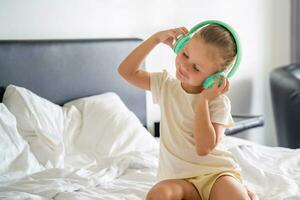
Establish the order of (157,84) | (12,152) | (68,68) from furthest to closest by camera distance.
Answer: (68,68)
(12,152)
(157,84)

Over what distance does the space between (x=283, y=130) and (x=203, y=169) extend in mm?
1844

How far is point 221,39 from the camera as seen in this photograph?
138 centimetres

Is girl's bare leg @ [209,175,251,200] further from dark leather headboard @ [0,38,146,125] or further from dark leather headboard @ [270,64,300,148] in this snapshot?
dark leather headboard @ [270,64,300,148]

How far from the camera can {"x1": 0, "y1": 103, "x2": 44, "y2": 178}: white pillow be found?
1778 millimetres

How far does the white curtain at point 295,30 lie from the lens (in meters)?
3.81

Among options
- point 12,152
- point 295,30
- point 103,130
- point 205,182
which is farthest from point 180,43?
point 295,30

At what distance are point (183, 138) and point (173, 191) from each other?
182 mm

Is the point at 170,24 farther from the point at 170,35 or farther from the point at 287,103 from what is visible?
the point at 170,35

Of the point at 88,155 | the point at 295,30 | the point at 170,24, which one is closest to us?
the point at 88,155

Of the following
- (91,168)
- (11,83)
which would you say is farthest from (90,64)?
(91,168)

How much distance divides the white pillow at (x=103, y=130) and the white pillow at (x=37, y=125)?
14 cm

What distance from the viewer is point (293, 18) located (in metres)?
3.83

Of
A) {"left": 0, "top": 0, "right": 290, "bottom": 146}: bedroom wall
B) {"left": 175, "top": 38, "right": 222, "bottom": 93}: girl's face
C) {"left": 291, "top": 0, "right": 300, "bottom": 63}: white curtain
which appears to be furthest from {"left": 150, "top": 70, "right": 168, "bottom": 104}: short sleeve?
{"left": 291, "top": 0, "right": 300, "bottom": 63}: white curtain

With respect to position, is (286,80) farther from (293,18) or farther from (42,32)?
(42,32)
